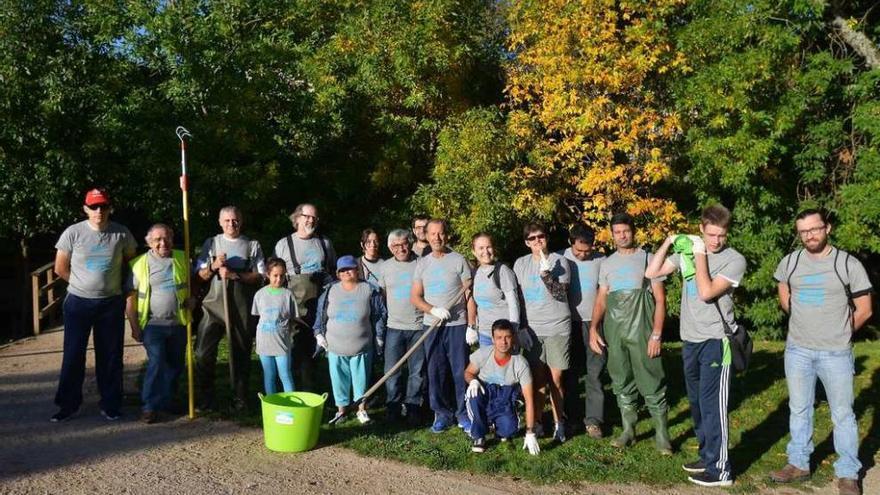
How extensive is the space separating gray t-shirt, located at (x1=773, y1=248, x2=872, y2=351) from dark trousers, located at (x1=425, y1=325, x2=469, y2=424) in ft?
8.21

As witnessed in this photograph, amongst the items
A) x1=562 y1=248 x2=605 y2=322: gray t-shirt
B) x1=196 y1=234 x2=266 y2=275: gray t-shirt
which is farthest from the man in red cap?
x1=562 y1=248 x2=605 y2=322: gray t-shirt

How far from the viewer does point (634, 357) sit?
224 inches

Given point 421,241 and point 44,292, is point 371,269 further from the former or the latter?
point 44,292

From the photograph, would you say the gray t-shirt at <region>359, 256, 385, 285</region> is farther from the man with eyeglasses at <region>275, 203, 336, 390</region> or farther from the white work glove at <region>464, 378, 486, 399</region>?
the white work glove at <region>464, 378, 486, 399</region>

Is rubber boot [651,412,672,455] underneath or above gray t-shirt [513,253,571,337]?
underneath

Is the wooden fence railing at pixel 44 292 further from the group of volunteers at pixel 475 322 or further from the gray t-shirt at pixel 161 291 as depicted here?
the gray t-shirt at pixel 161 291

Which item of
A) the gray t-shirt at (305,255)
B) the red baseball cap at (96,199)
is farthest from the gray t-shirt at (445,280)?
the red baseball cap at (96,199)

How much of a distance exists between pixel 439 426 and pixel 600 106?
593 cm

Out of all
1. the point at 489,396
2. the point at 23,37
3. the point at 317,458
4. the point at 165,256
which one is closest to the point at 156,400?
the point at 165,256

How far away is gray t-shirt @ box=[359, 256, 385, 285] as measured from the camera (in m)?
7.05

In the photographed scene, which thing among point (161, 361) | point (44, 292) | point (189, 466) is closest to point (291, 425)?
point (189, 466)

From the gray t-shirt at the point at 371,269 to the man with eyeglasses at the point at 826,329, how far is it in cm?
352

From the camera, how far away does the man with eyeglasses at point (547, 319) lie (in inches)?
232

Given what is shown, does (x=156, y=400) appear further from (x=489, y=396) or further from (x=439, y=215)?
(x=439, y=215)
